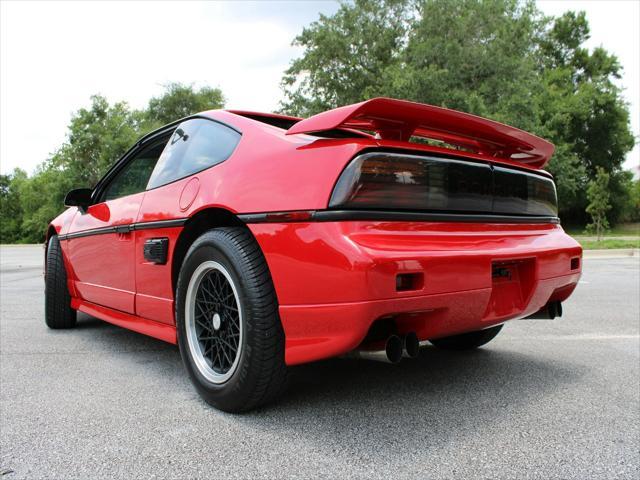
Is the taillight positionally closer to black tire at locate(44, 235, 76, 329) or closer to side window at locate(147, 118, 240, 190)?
side window at locate(147, 118, 240, 190)

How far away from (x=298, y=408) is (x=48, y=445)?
96 centimetres

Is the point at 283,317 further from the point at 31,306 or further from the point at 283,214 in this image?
the point at 31,306

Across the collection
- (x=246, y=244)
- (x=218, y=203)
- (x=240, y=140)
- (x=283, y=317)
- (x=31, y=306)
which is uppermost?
(x=240, y=140)

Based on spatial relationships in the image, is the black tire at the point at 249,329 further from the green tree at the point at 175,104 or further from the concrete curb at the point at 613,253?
the green tree at the point at 175,104

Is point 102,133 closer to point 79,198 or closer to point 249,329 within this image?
point 79,198

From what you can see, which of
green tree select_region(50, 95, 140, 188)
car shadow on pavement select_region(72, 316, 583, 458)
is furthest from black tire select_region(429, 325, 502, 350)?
green tree select_region(50, 95, 140, 188)

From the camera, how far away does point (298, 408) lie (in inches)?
88.7

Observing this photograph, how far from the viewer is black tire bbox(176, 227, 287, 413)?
2.02m

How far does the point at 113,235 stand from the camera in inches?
125

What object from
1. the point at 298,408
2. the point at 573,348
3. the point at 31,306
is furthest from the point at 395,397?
the point at 31,306

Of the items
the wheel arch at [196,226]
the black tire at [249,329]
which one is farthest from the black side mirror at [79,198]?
the black tire at [249,329]

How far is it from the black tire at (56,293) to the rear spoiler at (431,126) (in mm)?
2809

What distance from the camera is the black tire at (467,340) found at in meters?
3.14

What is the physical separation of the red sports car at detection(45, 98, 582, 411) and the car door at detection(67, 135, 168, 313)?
12cm
